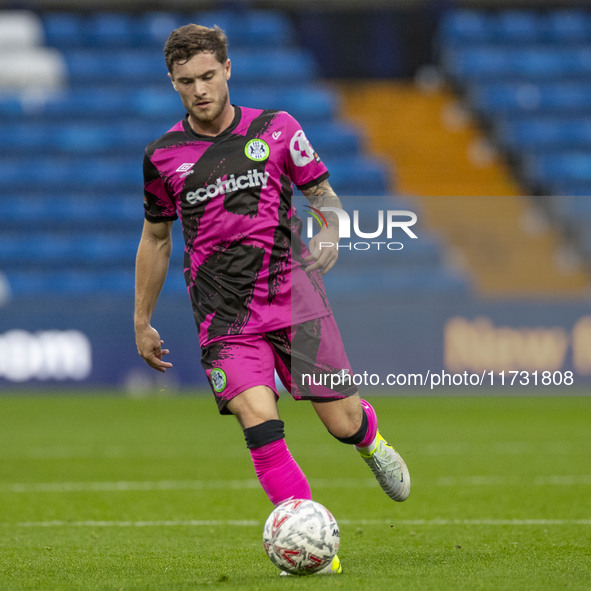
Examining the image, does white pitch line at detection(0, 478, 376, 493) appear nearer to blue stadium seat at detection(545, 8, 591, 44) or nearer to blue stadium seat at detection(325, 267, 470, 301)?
blue stadium seat at detection(325, 267, 470, 301)

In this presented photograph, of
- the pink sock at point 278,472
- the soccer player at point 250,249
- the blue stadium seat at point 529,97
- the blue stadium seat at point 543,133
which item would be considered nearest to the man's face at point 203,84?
the soccer player at point 250,249

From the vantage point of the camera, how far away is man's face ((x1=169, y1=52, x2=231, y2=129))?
13.5ft

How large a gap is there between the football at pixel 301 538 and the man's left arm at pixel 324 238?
84cm

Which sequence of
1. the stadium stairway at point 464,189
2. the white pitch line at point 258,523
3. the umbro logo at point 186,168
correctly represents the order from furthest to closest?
the stadium stairway at point 464,189, the white pitch line at point 258,523, the umbro logo at point 186,168

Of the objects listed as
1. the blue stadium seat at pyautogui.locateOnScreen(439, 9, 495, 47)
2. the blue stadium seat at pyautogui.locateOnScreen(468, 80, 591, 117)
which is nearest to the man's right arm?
the blue stadium seat at pyautogui.locateOnScreen(468, 80, 591, 117)

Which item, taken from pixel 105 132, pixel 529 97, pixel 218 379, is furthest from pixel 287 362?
pixel 529 97

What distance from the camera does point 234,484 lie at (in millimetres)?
7305

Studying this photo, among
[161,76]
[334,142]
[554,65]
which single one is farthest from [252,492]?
[554,65]

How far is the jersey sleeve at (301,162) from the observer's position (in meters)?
4.30

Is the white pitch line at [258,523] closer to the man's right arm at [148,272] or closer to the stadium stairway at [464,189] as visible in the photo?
the man's right arm at [148,272]

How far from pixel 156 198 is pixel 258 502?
2626 mm

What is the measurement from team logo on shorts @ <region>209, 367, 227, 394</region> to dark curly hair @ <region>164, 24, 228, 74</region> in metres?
1.08

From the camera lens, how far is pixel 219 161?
4238mm

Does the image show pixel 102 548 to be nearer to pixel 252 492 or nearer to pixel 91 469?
pixel 252 492
